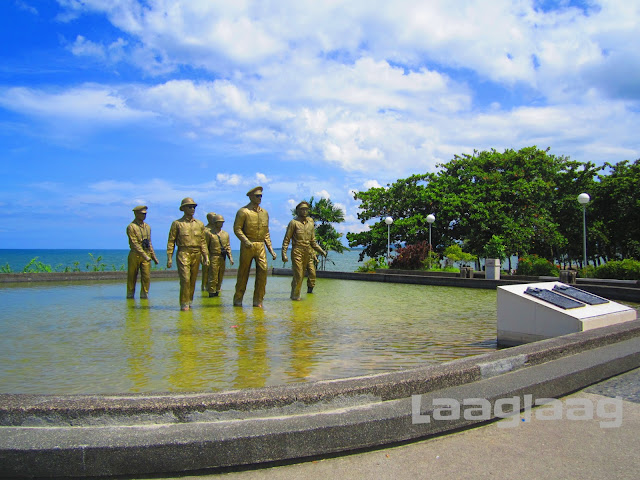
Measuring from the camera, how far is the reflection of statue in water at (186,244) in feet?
A: 38.0

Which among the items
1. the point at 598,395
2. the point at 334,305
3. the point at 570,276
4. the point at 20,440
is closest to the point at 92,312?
the point at 334,305

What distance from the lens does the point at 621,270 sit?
18016mm

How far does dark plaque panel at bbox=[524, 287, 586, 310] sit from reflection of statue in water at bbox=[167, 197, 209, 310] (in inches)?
278

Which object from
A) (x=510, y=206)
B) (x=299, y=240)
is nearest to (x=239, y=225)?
(x=299, y=240)

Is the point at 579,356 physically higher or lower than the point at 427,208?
→ lower

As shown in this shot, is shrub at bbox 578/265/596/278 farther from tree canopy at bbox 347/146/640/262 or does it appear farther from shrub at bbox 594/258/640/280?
tree canopy at bbox 347/146/640/262

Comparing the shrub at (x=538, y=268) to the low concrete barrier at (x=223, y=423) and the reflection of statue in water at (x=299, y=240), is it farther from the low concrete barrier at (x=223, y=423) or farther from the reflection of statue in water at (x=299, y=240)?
the low concrete barrier at (x=223, y=423)

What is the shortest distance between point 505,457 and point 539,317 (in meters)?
4.08

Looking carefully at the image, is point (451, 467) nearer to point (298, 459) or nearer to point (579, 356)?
point (298, 459)

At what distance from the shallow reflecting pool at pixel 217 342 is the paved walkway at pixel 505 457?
76.2 inches

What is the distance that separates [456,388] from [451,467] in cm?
107

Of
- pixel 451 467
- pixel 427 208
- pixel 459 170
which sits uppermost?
pixel 459 170

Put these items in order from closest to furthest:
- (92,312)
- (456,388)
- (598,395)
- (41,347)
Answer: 1. (456,388)
2. (598,395)
3. (41,347)
4. (92,312)

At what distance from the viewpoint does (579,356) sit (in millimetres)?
5383
